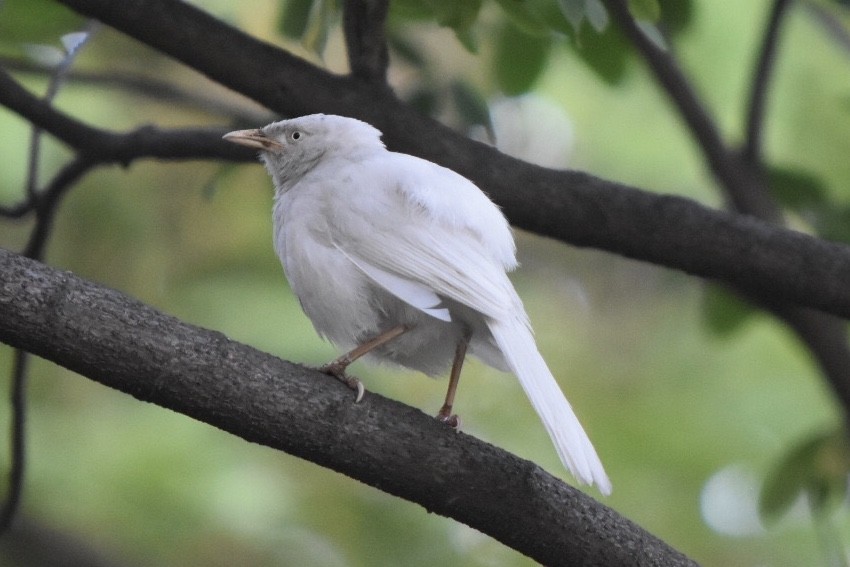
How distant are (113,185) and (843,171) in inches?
179

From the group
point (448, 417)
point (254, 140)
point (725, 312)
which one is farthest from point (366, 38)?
point (725, 312)

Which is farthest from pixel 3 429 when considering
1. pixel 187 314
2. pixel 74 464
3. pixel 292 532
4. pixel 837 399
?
pixel 837 399

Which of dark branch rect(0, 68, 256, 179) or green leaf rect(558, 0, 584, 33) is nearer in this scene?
green leaf rect(558, 0, 584, 33)

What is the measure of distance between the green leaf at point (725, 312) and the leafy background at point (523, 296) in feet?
0.04

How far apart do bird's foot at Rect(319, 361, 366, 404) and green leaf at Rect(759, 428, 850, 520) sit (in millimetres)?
3133

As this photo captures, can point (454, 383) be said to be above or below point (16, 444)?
above

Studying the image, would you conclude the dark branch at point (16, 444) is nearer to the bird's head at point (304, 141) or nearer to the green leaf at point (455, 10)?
the bird's head at point (304, 141)

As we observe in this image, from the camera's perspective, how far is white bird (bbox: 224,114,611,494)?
3.58 metres

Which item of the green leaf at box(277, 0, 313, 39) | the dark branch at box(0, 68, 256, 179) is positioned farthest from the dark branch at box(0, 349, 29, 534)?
the green leaf at box(277, 0, 313, 39)

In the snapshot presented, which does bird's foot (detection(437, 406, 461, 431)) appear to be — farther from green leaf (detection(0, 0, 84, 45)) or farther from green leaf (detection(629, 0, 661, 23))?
green leaf (detection(0, 0, 84, 45))

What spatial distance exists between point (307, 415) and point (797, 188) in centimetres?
346

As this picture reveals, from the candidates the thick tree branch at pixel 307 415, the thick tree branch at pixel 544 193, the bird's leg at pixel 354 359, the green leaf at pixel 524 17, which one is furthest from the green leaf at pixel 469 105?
the thick tree branch at pixel 307 415

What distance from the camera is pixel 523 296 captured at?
8.53 m

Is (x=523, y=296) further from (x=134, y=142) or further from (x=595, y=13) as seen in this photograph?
(x=595, y=13)
